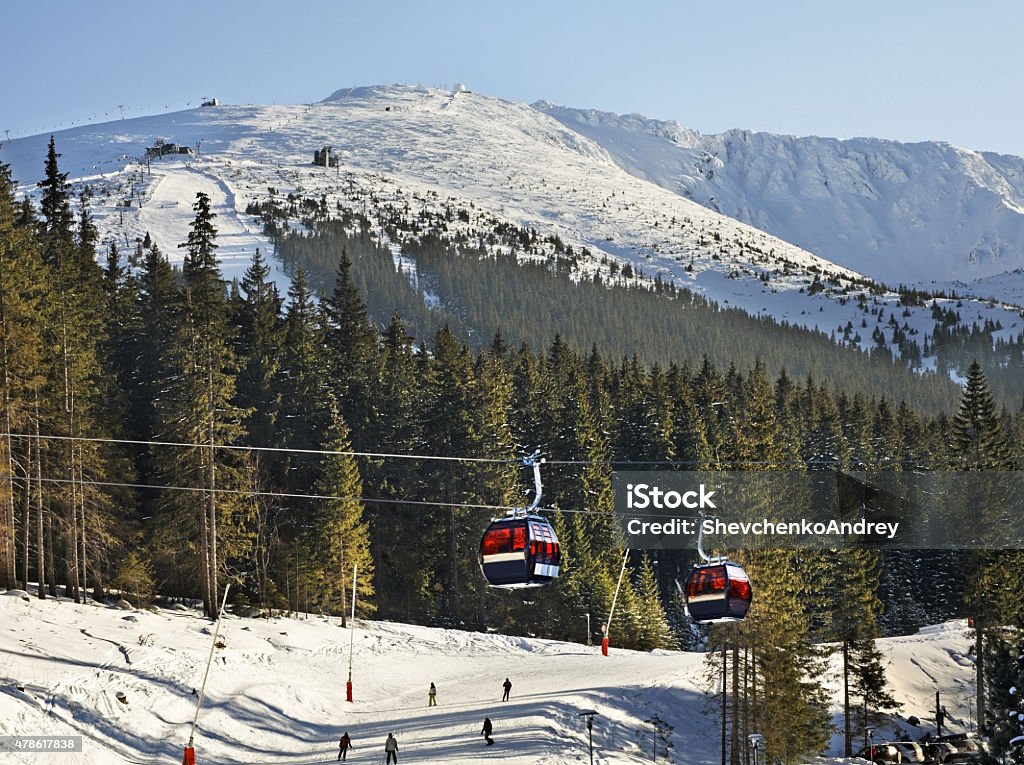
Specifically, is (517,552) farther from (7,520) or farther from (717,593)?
(7,520)

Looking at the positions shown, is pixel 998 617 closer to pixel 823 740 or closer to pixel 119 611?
pixel 823 740

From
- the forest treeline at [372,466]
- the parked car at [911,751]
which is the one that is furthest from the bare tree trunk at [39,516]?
the parked car at [911,751]

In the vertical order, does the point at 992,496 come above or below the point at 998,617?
above

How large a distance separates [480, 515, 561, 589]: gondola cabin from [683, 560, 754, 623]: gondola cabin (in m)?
7.22

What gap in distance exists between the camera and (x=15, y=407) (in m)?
48.8

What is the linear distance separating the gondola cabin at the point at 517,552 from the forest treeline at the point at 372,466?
13876 mm

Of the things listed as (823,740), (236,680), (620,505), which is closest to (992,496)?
(823,740)

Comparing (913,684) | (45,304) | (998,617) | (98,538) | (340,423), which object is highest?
(45,304)

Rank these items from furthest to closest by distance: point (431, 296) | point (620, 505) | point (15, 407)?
1. point (431, 296)
2. point (620, 505)
3. point (15, 407)

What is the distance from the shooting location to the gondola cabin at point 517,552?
108 ft

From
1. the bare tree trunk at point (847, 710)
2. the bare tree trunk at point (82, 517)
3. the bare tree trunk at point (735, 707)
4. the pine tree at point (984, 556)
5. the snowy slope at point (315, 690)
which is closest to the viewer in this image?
the snowy slope at point (315, 690)

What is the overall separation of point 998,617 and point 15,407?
4311 cm

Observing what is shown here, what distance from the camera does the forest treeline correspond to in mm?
52500

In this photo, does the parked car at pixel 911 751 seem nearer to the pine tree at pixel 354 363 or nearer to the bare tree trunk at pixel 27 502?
the pine tree at pixel 354 363
